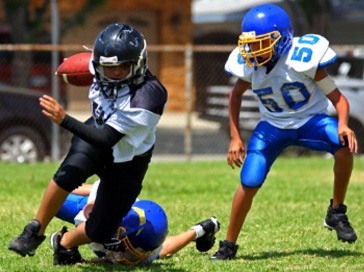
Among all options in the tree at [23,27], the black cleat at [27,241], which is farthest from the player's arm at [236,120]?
the tree at [23,27]

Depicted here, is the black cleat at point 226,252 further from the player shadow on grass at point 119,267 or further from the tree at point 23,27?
the tree at point 23,27

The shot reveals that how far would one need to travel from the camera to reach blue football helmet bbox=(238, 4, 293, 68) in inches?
264

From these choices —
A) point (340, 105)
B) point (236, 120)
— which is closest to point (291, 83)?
point (340, 105)

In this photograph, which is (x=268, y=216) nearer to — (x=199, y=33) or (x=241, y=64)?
(x=241, y=64)

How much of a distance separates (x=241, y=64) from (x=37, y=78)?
1051 centimetres

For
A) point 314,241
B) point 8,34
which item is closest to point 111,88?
point 314,241

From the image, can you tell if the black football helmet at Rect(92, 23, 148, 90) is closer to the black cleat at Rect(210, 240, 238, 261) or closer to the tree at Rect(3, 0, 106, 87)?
the black cleat at Rect(210, 240, 238, 261)

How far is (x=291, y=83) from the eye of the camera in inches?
270

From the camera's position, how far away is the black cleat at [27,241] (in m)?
5.85

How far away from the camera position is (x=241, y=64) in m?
6.97

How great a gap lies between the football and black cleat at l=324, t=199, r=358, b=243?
192 centimetres

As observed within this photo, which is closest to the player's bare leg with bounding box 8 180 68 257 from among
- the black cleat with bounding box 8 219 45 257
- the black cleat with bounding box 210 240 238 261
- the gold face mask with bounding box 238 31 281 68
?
the black cleat with bounding box 8 219 45 257

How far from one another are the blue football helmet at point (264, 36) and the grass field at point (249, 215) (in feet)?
4.34

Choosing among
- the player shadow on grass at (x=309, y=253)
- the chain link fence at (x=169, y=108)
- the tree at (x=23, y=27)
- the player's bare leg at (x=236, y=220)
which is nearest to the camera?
the player's bare leg at (x=236, y=220)
